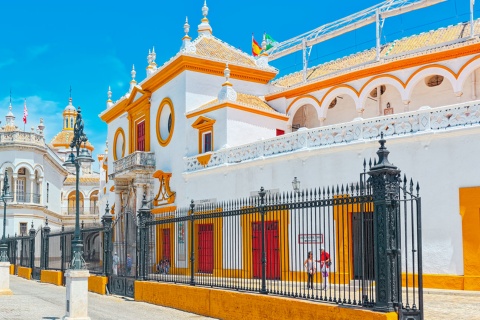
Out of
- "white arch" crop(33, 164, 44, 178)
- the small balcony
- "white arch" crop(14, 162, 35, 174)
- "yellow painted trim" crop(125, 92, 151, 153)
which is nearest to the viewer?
the small balcony

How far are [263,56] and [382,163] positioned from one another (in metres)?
22.6

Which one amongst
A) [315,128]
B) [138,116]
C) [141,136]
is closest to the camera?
[315,128]

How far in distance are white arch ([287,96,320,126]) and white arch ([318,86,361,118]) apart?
1.35 ft

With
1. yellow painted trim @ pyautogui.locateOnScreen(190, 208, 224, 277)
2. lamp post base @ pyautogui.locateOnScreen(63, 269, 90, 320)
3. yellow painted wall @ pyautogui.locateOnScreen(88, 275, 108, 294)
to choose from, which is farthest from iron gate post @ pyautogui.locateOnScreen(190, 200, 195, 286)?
yellow painted wall @ pyautogui.locateOnScreen(88, 275, 108, 294)

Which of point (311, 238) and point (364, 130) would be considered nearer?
point (311, 238)

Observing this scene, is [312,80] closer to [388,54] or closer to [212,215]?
[388,54]

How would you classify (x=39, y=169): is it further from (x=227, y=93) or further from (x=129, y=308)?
(x=129, y=308)

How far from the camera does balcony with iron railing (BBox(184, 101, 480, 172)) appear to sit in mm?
17078

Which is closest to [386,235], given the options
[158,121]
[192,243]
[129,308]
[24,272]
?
[192,243]

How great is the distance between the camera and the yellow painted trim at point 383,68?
22406 mm

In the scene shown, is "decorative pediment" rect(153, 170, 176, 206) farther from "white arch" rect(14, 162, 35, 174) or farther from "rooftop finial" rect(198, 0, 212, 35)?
"white arch" rect(14, 162, 35, 174)

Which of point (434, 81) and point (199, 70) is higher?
point (199, 70)

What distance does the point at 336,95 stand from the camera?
1065 inches

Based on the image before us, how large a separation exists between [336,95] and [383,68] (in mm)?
2907
